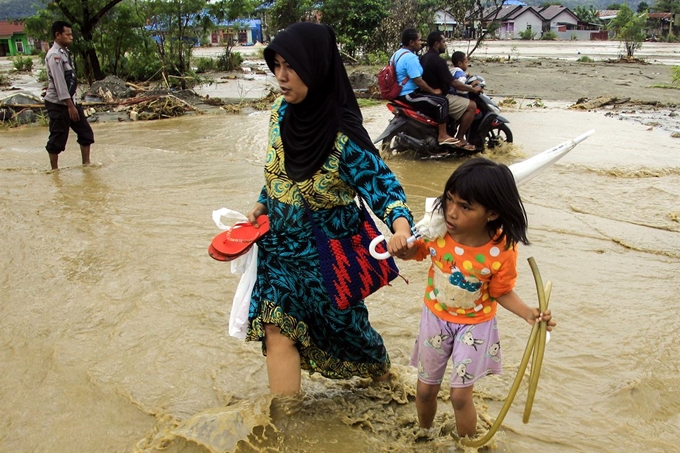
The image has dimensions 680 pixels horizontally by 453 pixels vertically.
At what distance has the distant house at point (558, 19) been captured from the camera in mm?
70938

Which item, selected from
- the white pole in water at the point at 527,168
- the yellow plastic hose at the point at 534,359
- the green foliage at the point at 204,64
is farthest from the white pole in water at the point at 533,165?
the green foliage at the point at 204,64

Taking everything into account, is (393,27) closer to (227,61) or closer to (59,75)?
(227,61)

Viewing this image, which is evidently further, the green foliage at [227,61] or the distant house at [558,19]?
the distant house at [558,19]

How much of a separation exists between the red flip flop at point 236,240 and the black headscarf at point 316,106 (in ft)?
0.95

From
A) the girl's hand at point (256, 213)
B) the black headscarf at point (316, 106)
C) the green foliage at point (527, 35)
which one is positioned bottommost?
the girl's hand at point (256, 213)

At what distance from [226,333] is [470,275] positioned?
1967mm

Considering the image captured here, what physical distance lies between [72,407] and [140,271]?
1.73 metres

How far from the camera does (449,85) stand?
783 centimetres

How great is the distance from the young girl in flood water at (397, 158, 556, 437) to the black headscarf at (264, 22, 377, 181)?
1.59 ft

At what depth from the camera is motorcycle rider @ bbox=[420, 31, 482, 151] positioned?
768 centimetres

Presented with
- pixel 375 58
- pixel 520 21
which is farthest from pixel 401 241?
pixel 520 21

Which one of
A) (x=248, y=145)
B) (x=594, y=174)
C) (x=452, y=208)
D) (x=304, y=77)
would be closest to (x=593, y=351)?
(x=452, y=208)

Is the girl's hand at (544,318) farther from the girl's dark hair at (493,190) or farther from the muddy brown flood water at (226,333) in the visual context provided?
the muddy brown flood water at (226,333)

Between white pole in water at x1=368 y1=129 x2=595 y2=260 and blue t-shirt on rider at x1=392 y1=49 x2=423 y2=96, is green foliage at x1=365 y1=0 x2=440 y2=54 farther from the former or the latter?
white pole in water at x1=368 y1=129 x2=595 y2=260
